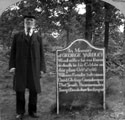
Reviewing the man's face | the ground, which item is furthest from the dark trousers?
the man's face

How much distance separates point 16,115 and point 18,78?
3.00ft

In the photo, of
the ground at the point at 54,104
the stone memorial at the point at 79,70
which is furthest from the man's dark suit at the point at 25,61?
the ground at the point at 54,104

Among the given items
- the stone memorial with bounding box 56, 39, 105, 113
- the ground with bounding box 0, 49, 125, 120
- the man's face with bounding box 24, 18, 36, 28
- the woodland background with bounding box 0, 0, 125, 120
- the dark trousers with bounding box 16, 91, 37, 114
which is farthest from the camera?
the woodland background with bounding box 0, 0, 125, 120

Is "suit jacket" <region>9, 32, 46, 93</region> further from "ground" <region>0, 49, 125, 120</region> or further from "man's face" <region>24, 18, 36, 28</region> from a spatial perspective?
"ground" <region>0, 49, 125, 120</region>

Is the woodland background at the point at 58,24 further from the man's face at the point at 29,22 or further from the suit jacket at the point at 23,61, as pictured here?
the man's face at the point at 29,22

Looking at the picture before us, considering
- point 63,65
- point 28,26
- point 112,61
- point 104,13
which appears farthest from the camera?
point 112,61

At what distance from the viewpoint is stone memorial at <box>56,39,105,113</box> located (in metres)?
5.06

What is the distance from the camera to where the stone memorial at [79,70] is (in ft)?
16.6

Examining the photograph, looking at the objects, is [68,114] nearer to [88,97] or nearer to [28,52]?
[88,97]

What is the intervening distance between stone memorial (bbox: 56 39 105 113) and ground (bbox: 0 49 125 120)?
30 cm

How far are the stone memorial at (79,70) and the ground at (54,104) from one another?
0.99 ft

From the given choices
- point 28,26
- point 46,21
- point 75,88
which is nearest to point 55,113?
point 75,88

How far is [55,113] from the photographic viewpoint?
16.9 feet

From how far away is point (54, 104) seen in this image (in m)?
5.42
